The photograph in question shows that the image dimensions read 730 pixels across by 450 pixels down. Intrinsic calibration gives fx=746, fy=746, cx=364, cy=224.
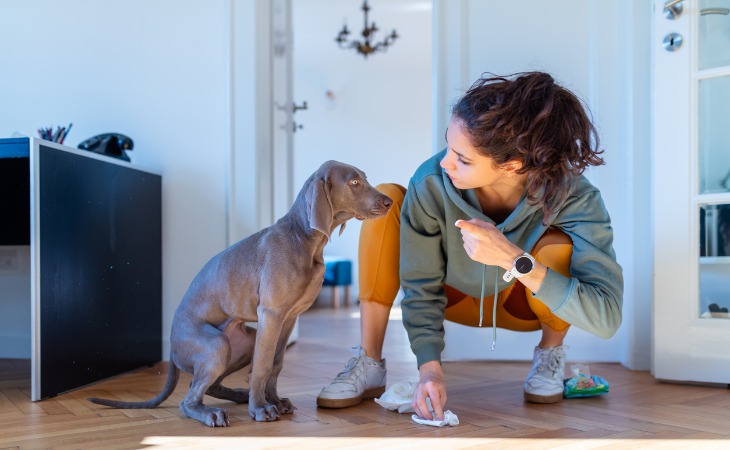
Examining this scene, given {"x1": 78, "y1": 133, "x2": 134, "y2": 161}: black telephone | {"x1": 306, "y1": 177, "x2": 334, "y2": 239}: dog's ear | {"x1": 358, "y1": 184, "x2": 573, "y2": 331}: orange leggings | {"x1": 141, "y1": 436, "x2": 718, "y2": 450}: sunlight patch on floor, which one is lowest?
{"x1": 141, "y1": 436, "x2": 718, "y2": 450}: sunlight patch on floor

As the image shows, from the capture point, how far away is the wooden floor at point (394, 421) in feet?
5.06

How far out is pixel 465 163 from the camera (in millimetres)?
1638

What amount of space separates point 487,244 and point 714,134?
4.08ft

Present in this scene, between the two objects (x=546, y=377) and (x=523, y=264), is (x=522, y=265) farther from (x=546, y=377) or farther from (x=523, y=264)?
(x=546, y=377)

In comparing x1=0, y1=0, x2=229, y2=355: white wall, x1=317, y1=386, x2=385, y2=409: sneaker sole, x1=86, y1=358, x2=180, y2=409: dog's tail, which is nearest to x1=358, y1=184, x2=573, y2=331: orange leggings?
x1=317, y1=386, x2=385, y2=409: sneaker sole

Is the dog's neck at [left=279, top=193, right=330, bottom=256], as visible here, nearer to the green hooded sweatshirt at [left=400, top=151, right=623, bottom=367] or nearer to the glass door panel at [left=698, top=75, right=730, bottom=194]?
the green hooded sweatshirt at [left=400, top=151, right=623, bottom=367]

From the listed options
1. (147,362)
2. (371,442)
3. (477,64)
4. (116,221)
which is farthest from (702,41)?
(147,362)

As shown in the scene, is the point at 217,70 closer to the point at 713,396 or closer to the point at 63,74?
the point at 63,74

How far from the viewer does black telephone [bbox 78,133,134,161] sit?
2.73m

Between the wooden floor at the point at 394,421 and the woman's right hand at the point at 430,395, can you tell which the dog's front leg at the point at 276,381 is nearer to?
the wooden floor at the point at 394,421

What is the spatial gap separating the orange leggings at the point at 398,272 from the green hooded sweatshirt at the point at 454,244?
48 mm

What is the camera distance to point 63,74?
9.95 feet

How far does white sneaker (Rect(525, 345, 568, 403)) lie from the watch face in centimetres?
54

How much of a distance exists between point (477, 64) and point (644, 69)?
0.62 metres
